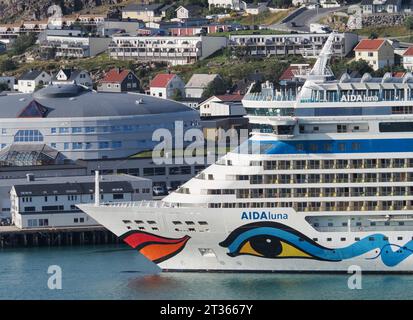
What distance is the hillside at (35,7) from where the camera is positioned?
141 meters

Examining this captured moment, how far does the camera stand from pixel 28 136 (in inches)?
3088

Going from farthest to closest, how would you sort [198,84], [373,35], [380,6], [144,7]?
[144,7]
[380,6]
[373,35]
[198,84]

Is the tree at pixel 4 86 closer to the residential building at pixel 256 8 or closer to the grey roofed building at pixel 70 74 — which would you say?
the grey roofed building at pixel 70 74

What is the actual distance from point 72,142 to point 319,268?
2825cm

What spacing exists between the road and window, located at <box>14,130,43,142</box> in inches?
1720

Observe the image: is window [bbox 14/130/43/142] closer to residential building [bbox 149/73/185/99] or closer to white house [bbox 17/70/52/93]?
residential building [bbox 149/73/185/99]

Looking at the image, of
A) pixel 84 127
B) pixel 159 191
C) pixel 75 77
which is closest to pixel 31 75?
pixel 75 77

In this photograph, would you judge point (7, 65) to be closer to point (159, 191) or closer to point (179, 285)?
point (159, 191)

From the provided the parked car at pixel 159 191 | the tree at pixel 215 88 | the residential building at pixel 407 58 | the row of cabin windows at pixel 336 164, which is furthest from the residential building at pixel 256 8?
the row of cabin windows at pixel 336 164

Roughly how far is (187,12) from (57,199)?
66781mm

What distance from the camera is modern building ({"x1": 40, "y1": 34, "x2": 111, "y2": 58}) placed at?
401ft

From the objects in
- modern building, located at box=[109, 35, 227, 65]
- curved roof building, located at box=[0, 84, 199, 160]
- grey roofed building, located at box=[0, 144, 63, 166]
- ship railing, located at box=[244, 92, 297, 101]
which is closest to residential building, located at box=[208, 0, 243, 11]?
modern building, located at box=[109, 35, 227, 65]

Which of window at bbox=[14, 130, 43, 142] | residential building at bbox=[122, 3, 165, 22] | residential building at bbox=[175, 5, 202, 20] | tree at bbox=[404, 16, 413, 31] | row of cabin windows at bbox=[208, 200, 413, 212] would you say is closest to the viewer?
row of cabin windows at bbox=[208, 200, 413, 212]

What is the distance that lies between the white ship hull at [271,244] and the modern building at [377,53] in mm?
54661
